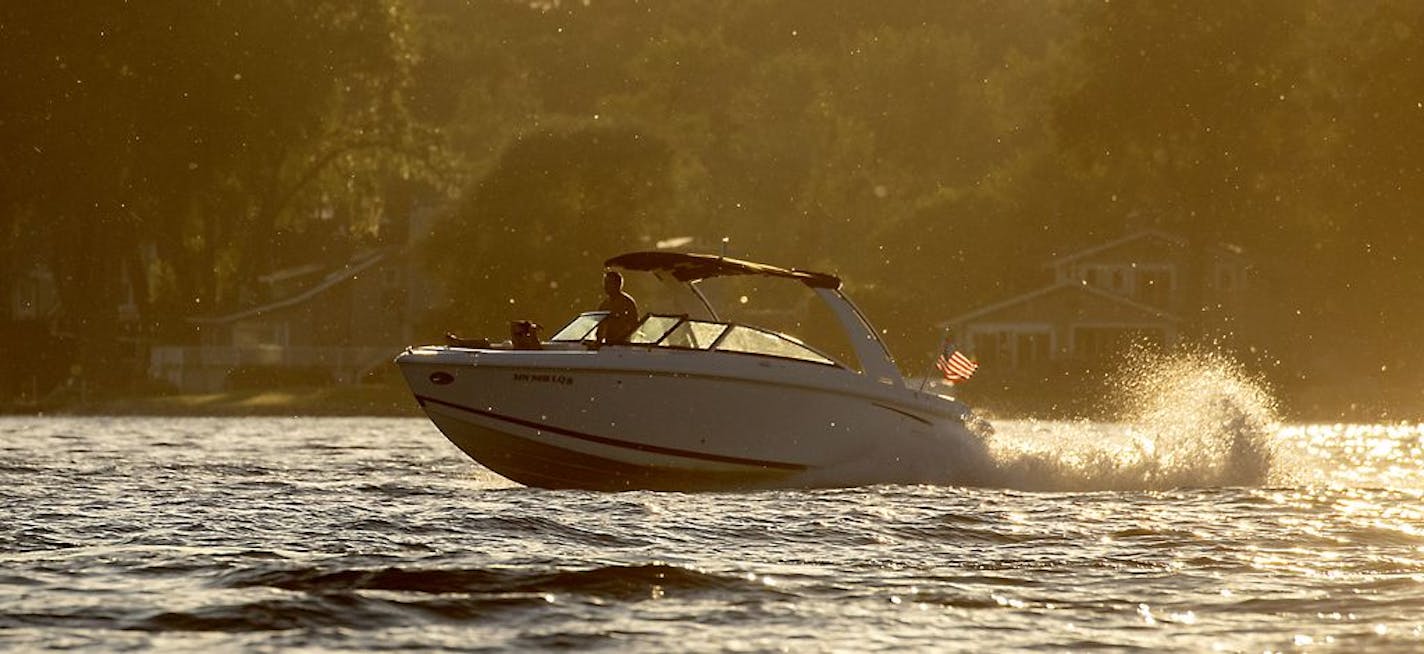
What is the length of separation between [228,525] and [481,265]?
2049 inches

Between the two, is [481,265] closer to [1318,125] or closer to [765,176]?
[1318,125]

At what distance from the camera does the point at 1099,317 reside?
78.7 metres

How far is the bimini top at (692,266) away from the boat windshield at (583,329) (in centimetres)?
59

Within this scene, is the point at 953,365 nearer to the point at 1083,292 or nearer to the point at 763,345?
the point at 763,345

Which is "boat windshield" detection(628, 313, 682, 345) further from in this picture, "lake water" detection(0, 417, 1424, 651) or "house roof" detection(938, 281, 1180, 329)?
"house roof" detection(938, 281, 1180, 329)

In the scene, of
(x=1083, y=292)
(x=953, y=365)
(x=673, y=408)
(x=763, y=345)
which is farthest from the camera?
(x=1083, y=292)

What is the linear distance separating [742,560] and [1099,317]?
64.8m

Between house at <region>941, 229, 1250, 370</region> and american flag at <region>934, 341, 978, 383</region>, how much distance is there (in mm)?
51078

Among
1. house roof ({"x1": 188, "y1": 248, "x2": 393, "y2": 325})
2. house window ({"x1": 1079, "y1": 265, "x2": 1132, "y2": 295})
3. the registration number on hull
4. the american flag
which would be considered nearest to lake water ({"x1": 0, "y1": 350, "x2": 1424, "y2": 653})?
the american flag

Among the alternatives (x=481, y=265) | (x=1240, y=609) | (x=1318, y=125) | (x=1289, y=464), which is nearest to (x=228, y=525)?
(x=1240, y=609)

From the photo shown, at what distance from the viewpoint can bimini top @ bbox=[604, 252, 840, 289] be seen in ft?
76.1

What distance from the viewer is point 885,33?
123062mm

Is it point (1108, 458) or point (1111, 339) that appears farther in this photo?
point (1111, 339)

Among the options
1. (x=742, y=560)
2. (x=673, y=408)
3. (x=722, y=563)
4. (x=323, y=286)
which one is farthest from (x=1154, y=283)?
(x=722, y=563)
